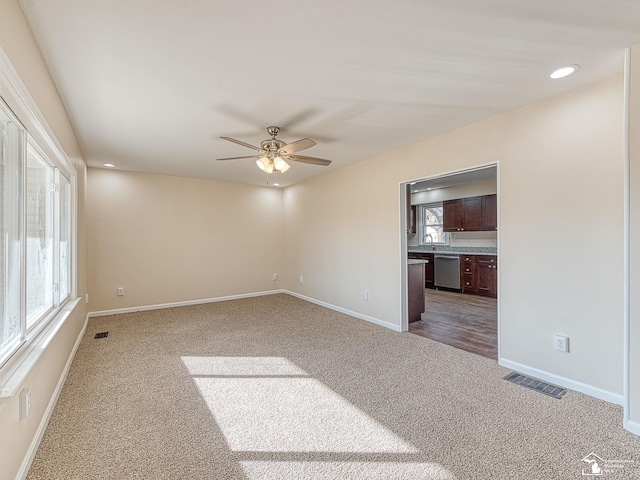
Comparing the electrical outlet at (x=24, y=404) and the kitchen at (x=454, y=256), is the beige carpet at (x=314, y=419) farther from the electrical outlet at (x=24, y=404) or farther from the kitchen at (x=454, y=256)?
the kitchen at (x=454, y=256)

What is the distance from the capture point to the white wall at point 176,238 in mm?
4883

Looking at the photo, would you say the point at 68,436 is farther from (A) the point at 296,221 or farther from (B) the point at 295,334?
(A) the point at 296,221

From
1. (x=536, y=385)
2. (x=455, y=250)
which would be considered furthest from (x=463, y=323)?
(x=455, y=250)

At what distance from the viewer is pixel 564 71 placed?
218 centimetres

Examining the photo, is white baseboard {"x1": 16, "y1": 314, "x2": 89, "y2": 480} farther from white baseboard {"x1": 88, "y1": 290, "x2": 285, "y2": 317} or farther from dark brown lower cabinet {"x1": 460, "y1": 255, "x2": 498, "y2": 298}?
dark brown lower cabinet {"x1": 460, "y1": 255, "x2": 498, "y2": 298}

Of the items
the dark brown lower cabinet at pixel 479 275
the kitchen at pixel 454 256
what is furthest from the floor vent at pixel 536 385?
the dark brown lower cabinet at pixel 479 275

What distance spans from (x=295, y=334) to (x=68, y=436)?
7.71 feet

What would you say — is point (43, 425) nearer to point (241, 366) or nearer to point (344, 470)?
point (241, 366)

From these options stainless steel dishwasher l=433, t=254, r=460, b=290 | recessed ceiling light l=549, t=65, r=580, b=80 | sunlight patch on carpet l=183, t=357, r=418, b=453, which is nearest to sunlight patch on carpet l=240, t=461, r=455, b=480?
sunlight patch on carpet l=183, t=357, r=418, b=453

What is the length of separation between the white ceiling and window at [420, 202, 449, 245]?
A: 4.80m

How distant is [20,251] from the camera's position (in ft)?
5.67

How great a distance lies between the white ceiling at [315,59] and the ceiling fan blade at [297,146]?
0.91 feet

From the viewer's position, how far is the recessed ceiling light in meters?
Answer: 2.13

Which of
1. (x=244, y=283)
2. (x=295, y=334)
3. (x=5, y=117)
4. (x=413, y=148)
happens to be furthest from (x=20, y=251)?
(x=244, y=283)
